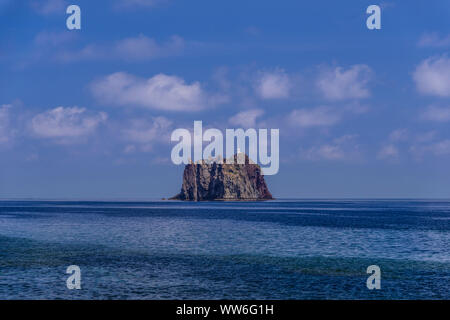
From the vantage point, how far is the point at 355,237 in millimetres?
71625

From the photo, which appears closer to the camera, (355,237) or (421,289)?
(421,289)

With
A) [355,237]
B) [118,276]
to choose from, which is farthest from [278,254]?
[355,237]

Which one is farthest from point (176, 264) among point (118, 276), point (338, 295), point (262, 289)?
point (338, 295)

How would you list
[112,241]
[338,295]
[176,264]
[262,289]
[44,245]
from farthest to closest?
[112,241], [44,245], [176,264], [262,289], [338,295]

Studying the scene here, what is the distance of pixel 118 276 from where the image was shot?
120ft

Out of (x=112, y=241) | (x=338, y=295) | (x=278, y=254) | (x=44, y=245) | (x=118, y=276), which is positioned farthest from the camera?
(x=112, y=241)

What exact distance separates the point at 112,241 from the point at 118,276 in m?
28.8
